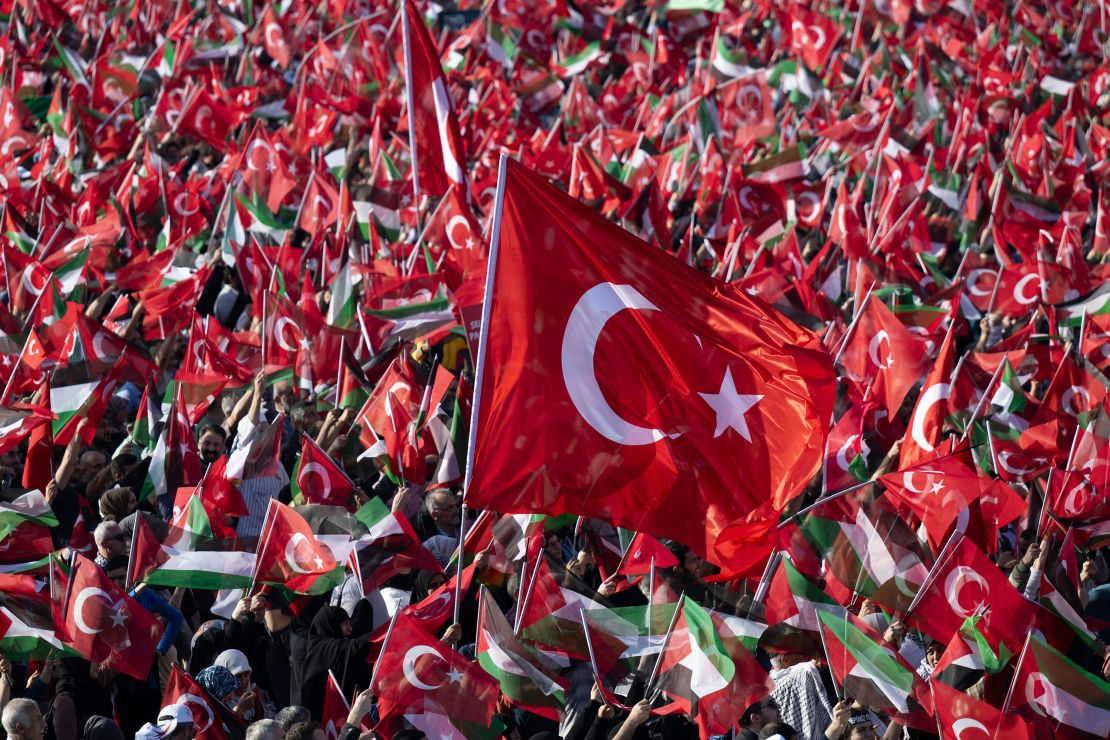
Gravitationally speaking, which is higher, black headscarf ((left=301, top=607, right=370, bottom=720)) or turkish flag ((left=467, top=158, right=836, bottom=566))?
turkish flag ((left=467, top=158, right=836, bottom=566))

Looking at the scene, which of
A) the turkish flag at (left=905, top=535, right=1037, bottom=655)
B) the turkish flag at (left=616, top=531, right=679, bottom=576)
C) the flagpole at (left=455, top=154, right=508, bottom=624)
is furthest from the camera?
the turkish flag at (left=616, top=531, right=679, bottom=576)

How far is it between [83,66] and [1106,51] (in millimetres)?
12912

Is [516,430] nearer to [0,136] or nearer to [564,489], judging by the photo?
[564,489]

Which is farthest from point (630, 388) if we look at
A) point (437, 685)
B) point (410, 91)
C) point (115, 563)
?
point (410, 91)

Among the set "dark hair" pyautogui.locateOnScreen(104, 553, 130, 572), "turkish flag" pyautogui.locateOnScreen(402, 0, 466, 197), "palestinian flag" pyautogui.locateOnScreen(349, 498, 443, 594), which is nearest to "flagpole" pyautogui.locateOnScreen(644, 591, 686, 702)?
"palestinian flag" pyautogui.locateOnScreen(349, 498, 443, 594)

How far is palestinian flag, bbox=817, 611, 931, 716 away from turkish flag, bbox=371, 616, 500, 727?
153 centimetres

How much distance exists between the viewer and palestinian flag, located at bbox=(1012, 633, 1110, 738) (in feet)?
23.3

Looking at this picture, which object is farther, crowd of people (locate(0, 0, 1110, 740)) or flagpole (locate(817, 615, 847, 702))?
flagpole (locate(817, 615, 847, 702))

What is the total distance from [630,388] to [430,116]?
6.20 metres

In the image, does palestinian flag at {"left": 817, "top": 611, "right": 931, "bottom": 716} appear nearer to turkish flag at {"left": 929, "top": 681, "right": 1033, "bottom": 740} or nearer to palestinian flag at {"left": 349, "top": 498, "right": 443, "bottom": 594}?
turkish flag at {"left": 929, "top": 681, "right": 1033, "bottom": 740}

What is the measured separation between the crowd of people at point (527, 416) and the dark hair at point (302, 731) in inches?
0.6

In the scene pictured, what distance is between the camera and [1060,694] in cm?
710

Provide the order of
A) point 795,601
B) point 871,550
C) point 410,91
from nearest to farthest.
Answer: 1. point 795,601
2. point 871,550
3. point 410,91

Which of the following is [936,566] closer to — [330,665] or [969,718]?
[969,718]
